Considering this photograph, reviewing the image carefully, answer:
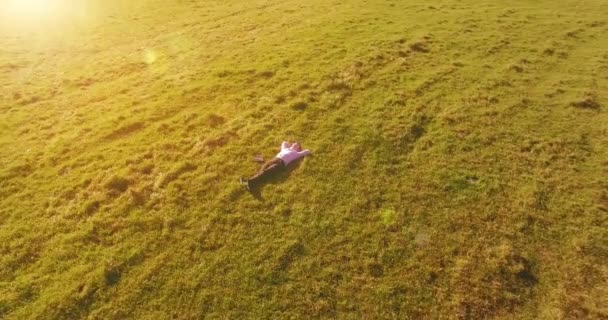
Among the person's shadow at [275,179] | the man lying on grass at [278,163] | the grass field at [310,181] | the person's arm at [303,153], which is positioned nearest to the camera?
the grass field at [310,181]

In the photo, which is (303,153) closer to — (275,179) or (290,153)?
(290,153)

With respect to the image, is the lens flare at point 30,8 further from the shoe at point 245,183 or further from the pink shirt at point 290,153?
the shoe at point 245,183

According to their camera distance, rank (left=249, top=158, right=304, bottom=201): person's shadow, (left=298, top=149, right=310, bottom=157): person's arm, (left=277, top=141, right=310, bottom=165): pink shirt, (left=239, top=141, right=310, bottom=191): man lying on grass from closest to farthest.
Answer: (left=249, top=158, right=304, bottom=201): person's shadow → (left=239, top=141, right=310, bottom=191): man lying on grass → (left=277, top=141, right=310, bottom=165): pink shirt → (left=298, top=149, right=310, bottom=157): person's arm

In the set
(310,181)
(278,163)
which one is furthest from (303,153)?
(310,181)

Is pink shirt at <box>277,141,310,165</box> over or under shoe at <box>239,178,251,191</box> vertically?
over

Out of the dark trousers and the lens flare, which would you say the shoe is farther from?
the lens flare

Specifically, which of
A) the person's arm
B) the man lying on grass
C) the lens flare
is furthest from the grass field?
the lens flare

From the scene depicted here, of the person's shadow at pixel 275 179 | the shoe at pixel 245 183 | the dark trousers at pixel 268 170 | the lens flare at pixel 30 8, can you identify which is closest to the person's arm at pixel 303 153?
the person's shadow at pixel 275 179
